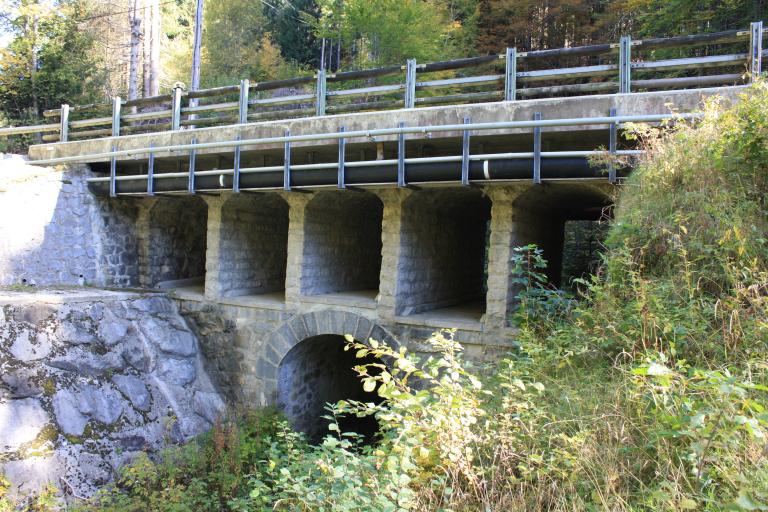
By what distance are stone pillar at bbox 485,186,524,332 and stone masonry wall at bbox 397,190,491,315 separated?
1112mm

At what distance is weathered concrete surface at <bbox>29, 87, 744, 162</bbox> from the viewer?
249 inches

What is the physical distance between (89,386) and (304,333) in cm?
330

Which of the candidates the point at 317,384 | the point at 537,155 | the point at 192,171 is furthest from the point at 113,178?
the point at 537,155

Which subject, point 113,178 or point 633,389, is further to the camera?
point 113,178

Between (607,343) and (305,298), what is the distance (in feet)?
19.2

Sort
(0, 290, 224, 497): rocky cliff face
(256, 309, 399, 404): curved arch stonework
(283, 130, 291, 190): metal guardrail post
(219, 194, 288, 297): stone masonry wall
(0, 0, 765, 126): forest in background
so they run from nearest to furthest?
1. (0, 290, 224, 497): rocky cliff face
2. (283, 130, 291, 190): metal guardrail post
3. (256, 309, 399, 404): curved arch stonework
4. (219, 194, 288, 297): stone masonry wall
5. (0, 0, 765, 126): forest in background

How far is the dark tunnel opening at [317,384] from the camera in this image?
988 cm

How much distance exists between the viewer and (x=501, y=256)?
26.0 ft

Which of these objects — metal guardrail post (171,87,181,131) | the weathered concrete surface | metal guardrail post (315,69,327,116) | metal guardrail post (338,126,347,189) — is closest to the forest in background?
metal guardrail post (171,87,181,131)

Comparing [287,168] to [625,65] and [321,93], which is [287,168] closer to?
[321,93]

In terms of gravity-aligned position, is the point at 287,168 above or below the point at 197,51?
below

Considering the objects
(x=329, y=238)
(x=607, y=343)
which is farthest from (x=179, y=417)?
(x=607, y=343)

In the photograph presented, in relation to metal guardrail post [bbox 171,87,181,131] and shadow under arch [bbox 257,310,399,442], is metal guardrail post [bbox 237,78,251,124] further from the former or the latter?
shadow under arch [bbox 257,310,399,442]

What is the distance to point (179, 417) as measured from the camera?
891 centimetres
